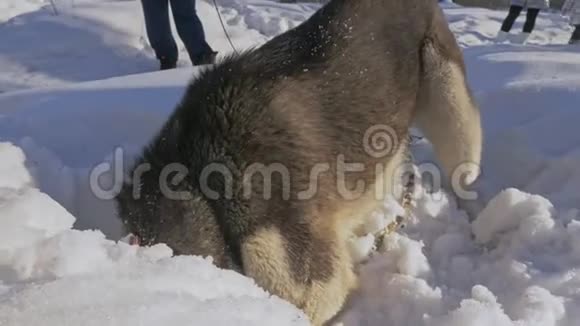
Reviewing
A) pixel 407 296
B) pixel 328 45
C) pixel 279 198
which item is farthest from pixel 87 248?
pixel 328 45

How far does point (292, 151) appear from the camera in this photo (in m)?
2.41

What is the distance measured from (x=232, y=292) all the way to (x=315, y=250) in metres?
0.69

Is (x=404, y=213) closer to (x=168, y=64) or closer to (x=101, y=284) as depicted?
(x=101, y=284)

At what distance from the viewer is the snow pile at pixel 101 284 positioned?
4.57 ft

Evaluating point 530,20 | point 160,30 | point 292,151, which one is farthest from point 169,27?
point 530,20

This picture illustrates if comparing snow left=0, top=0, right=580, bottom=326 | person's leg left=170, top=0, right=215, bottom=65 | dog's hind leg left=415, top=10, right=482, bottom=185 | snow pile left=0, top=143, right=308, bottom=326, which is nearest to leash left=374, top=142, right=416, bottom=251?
snow left=0, top=0, right=580, bottom=326

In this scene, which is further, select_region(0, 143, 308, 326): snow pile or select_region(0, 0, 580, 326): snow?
select_region(0, 0, 580, 326): snow

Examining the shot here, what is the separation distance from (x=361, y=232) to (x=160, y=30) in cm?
361

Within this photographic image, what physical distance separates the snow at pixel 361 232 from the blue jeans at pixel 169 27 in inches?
47.9

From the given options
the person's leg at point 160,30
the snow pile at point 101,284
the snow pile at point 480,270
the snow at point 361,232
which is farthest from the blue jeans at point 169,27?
the snow pile at point 101,284

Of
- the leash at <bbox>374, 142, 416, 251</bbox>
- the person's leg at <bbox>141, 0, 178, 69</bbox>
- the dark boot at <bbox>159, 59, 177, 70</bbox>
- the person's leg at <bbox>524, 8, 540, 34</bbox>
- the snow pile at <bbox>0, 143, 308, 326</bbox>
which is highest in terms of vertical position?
the snow pile at <bbox>0, 143, 308, 326</bbox>

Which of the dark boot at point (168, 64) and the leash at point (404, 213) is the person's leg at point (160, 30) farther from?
the leash at point (404, 213)

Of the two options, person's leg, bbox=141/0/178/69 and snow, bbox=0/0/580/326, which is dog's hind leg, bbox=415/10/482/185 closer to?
snow, bbox=0/0/580/326

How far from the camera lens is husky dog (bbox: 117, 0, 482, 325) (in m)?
2.22
